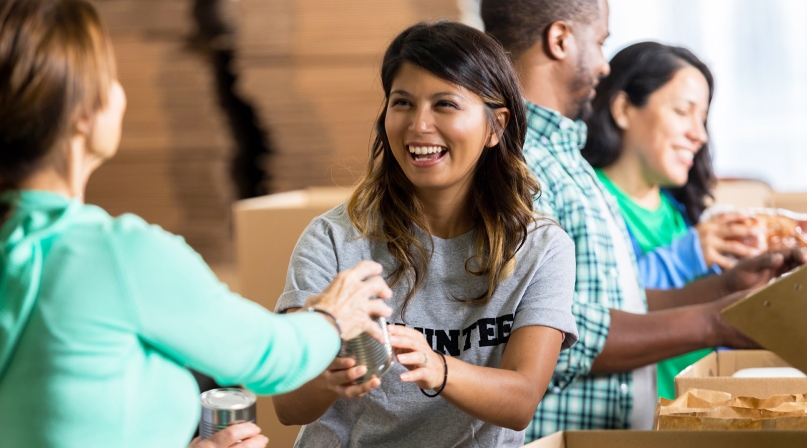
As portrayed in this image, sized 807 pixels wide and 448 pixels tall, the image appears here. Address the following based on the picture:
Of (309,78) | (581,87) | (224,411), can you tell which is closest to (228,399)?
(224,411)

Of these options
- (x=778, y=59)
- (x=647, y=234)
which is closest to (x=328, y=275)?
(x=647, y=234)

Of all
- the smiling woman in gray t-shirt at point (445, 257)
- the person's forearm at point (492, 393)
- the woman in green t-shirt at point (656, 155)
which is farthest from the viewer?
the woman in green t-shirt at point (656, 155)

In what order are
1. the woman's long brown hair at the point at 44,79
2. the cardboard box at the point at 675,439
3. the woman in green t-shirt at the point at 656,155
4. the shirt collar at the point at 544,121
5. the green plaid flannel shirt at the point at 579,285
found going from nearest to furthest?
1. the woman's long brown hair at the point at 44,79
2. the cardboard box at the point at 675,439
3. the green plaid flannel shirt at the point at 579,285
4. the shirt collar at the point at 544,121
5. the woman in green t-shirt at the point at 656,155

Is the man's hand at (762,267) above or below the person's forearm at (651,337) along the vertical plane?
above

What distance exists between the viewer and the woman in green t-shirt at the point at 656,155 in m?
2.00

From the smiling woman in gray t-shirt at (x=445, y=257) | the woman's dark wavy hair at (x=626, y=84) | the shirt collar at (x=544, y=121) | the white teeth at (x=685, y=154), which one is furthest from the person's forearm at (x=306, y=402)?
the white teeth at (x=685, y=154)

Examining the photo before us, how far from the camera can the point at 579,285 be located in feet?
5.47

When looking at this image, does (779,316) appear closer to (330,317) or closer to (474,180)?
(330,317)

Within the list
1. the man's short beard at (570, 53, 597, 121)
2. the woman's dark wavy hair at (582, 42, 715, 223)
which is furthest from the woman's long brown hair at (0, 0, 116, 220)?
→ the woman's dark wavy hair at (582, 42, 715, 223)

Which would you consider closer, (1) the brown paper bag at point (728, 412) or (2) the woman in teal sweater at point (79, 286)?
(2) the woman in teal sweater at point (79, 286)

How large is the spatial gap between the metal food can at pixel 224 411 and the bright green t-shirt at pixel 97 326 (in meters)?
0.34

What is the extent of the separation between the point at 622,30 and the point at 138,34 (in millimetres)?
1267

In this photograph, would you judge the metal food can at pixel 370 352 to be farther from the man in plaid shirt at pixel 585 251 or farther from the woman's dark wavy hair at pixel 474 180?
the man in plaid shirt at pixel 585 251

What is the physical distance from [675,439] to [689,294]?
928mm
